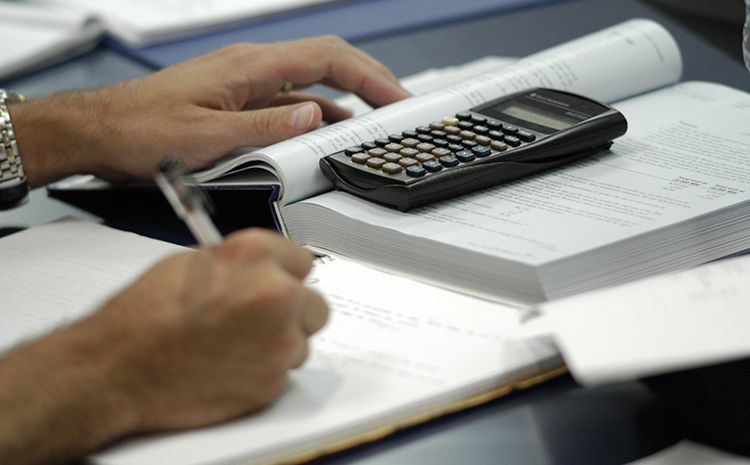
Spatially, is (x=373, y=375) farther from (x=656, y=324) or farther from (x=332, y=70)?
(x=332, y=70)

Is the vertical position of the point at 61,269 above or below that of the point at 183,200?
below

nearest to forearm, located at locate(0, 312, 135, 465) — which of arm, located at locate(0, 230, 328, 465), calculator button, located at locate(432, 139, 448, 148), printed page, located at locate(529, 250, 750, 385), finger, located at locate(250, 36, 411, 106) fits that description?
arm, located at locate(0, 230, 328, 465)

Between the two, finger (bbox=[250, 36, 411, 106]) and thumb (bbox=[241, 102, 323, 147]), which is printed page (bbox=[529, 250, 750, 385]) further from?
finger (bbox=[250, 36, 411, 106])

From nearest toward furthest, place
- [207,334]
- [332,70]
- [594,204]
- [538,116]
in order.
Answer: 1. [207,334]
2. [594,204]
3. [538,116]
4. [332,70]

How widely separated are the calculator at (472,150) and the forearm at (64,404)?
25 centimetres

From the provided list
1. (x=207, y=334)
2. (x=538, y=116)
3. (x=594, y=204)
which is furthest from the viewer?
(x=538, y=116)

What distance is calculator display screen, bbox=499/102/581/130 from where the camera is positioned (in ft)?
1.98

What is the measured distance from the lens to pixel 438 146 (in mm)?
587

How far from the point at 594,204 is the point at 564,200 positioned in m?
0.02

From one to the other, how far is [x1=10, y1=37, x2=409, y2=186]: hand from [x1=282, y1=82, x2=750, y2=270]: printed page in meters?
0.13

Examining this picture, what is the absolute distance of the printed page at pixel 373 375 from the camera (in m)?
0.34

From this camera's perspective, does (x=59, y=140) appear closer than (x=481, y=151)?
No

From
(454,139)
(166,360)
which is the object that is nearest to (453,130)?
(454,139)

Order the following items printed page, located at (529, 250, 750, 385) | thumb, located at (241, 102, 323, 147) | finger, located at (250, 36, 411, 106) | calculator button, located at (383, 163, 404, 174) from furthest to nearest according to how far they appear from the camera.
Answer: finger, located at (250, 36, 411, 106) < thumb, located at (241, 102, 323, 147) < calculator button, located at (383, 163, 404, 174) < printed page, located at (529, 250, 750, 385)
